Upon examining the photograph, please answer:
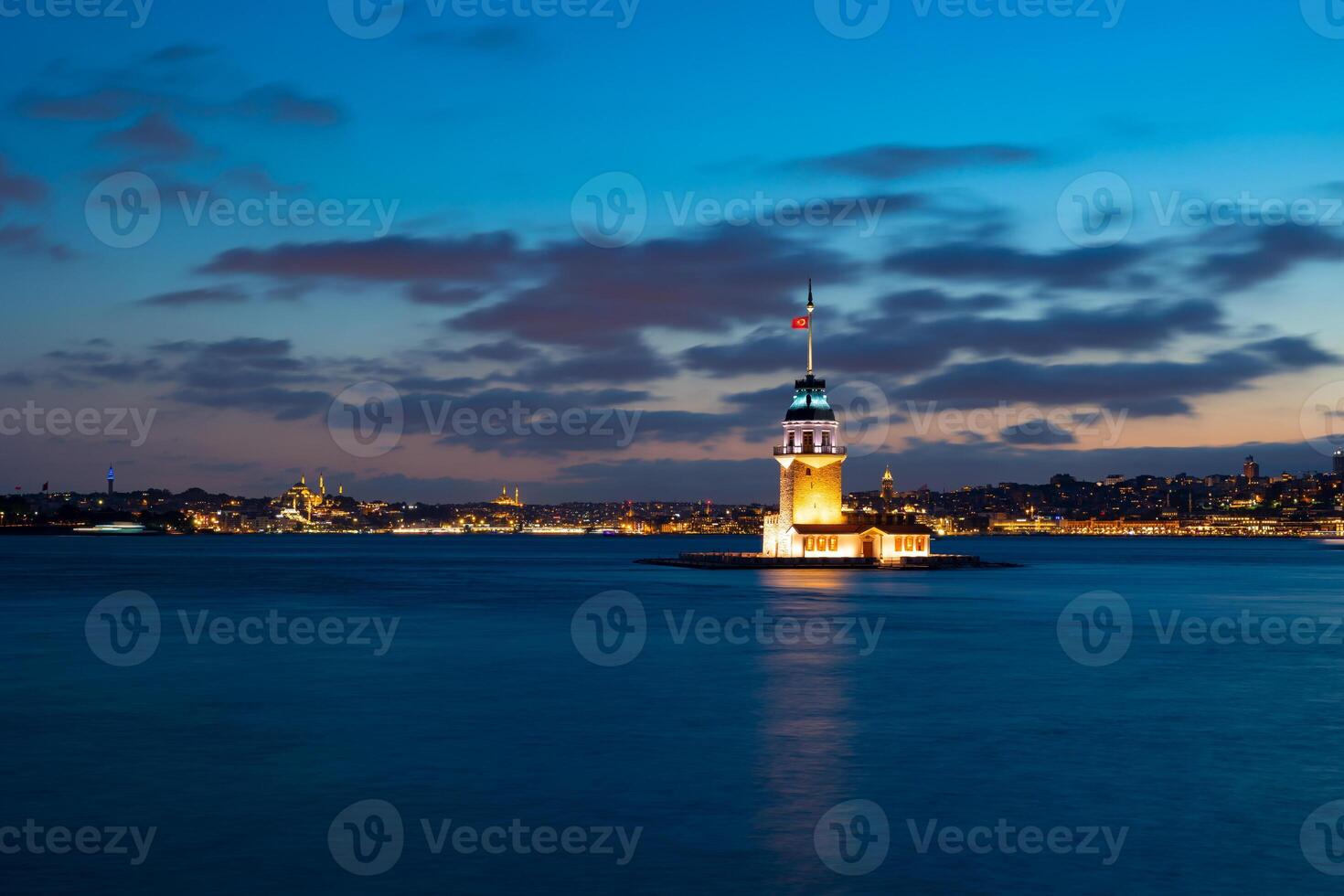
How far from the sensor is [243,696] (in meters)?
29.6

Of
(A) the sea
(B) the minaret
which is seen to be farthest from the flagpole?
(A) the sea

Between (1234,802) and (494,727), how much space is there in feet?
42.9

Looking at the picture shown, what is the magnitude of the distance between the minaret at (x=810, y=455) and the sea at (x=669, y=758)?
3418cm

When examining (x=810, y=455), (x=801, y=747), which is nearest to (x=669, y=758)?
(x=801, y=747)

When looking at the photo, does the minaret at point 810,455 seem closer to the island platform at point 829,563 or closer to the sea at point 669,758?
the island platform at point 829,563

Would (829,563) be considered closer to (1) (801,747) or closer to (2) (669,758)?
(1) (801,747)

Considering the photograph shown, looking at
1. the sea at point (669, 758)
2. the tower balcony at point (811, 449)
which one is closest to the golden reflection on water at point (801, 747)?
the sea at point (669, 758)

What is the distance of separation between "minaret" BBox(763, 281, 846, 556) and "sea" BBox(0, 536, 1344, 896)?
34.2 meters

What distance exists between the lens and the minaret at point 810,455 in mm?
84750

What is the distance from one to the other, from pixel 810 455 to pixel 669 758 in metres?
62.6

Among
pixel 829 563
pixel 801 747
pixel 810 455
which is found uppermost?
pixel 810 455

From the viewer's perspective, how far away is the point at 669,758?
894 inches

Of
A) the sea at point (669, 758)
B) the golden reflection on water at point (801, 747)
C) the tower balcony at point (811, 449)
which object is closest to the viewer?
the sea at point (669, 758)

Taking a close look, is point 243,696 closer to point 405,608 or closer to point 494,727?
point 494,727
